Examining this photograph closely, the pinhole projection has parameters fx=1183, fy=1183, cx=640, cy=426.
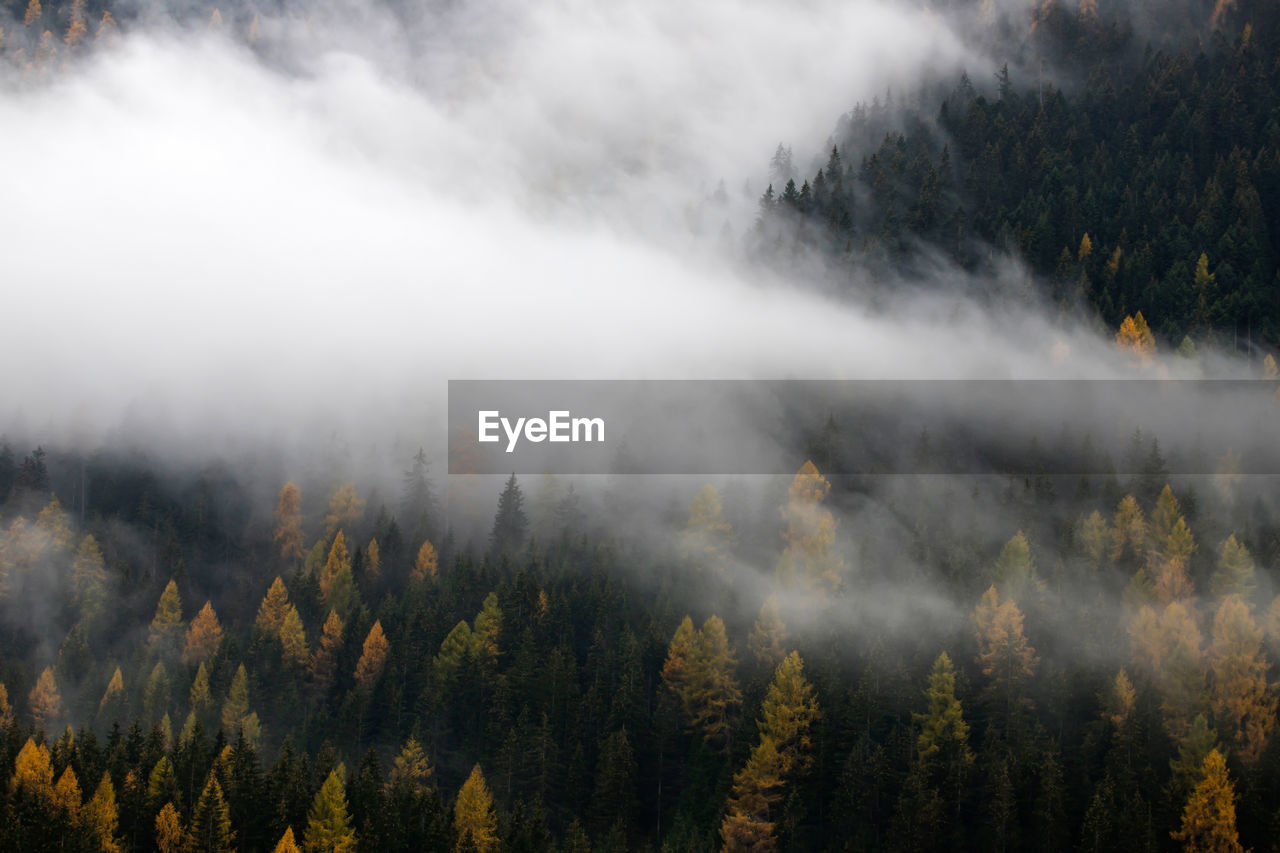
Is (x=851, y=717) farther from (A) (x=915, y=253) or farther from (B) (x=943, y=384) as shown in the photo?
(A) (x=915, y=253)

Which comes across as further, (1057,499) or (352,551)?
(352,551)

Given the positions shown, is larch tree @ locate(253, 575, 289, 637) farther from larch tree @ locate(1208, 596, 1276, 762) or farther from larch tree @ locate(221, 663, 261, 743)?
larch tree @ locate(1208, 596, 1276, 762)

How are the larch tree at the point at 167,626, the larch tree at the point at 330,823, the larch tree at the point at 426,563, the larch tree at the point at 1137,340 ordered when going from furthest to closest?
the larch tree at the point at 426,563 → the larch tree at the point at 167,626 → the larch tree at the point at 1137,340 → the larch tree at the point at 330,823

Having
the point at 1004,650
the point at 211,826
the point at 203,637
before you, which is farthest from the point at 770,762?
the point at 203,637

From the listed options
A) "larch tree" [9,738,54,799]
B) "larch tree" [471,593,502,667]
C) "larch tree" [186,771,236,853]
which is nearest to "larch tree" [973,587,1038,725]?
"larch tree" [471,593,502,667]

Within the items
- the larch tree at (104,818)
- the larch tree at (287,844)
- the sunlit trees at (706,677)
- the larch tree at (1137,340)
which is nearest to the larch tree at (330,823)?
the larch tree at (287,844)

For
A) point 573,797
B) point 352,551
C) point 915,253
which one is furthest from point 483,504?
point 915,253

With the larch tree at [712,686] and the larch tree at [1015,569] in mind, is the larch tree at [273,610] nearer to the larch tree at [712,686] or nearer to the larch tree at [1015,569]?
the larch tree at [712,686]
